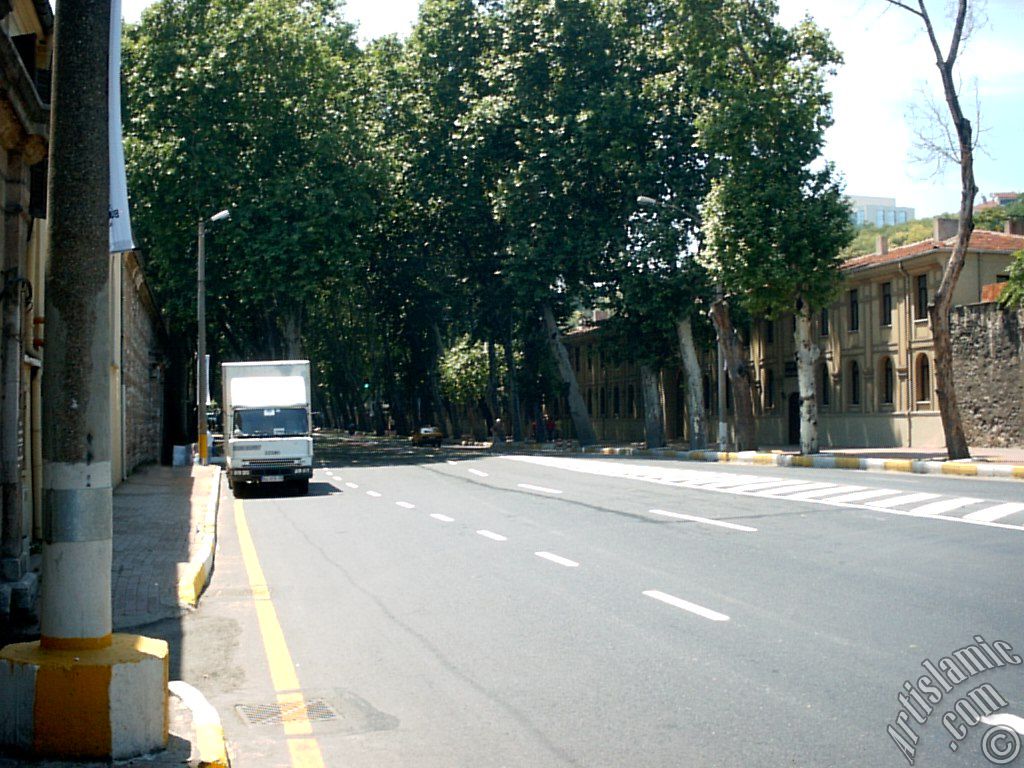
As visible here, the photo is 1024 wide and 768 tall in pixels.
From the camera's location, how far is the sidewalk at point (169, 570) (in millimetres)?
5699

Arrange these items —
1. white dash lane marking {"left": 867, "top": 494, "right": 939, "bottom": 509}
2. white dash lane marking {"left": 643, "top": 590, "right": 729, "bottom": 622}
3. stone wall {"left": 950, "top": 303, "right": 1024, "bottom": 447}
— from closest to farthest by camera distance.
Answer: white dash lane marking {"left": 643, "top": 590, "right": 729, "bottom": 622}, white dash lane marking {"left": 867, "top": 494, "right": 939, "bottom": 509}, stone wall {"left": 950, "top": 303, "right": 1024, "bottom": 447}

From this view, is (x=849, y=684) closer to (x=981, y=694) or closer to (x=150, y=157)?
(x=981, y=694)

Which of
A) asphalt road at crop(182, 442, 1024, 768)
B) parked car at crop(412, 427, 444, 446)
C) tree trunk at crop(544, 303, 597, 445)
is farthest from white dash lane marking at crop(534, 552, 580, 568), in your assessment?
parked car at crop(412, 427, 444, 446)

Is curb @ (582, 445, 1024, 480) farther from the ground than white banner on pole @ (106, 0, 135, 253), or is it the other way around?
white banner on pole @ (106, 0, 135, 253)

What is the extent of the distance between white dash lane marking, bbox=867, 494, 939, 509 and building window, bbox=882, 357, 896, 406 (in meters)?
28.8

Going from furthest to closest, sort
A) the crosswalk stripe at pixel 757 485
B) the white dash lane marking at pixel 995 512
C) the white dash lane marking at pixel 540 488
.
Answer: the white dash lane marking at pixel 540 488, the crosswalk stripe at pixel 757 485, the white dash lane marking at pixel 995 512

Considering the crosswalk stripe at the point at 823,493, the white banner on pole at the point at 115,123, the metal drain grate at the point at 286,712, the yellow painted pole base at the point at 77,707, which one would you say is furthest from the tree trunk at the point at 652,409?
the yellow painted pole base at the point at 77,707

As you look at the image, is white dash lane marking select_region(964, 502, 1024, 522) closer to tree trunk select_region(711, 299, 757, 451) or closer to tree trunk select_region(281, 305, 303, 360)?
tree trunk select_region(711, 299, 757, 451)

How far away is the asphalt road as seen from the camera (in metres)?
6.16

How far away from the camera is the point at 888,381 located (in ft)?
157

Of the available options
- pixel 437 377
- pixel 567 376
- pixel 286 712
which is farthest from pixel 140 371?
pixel 437 377

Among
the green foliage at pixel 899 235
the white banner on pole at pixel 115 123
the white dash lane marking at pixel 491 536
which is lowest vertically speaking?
the white dash lane marking at pixel 491 536

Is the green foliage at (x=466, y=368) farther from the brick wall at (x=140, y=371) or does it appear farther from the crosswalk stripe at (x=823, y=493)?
the crosswalk stripe at (x=823, y=493)

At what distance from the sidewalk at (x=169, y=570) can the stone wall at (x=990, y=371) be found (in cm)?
2815
